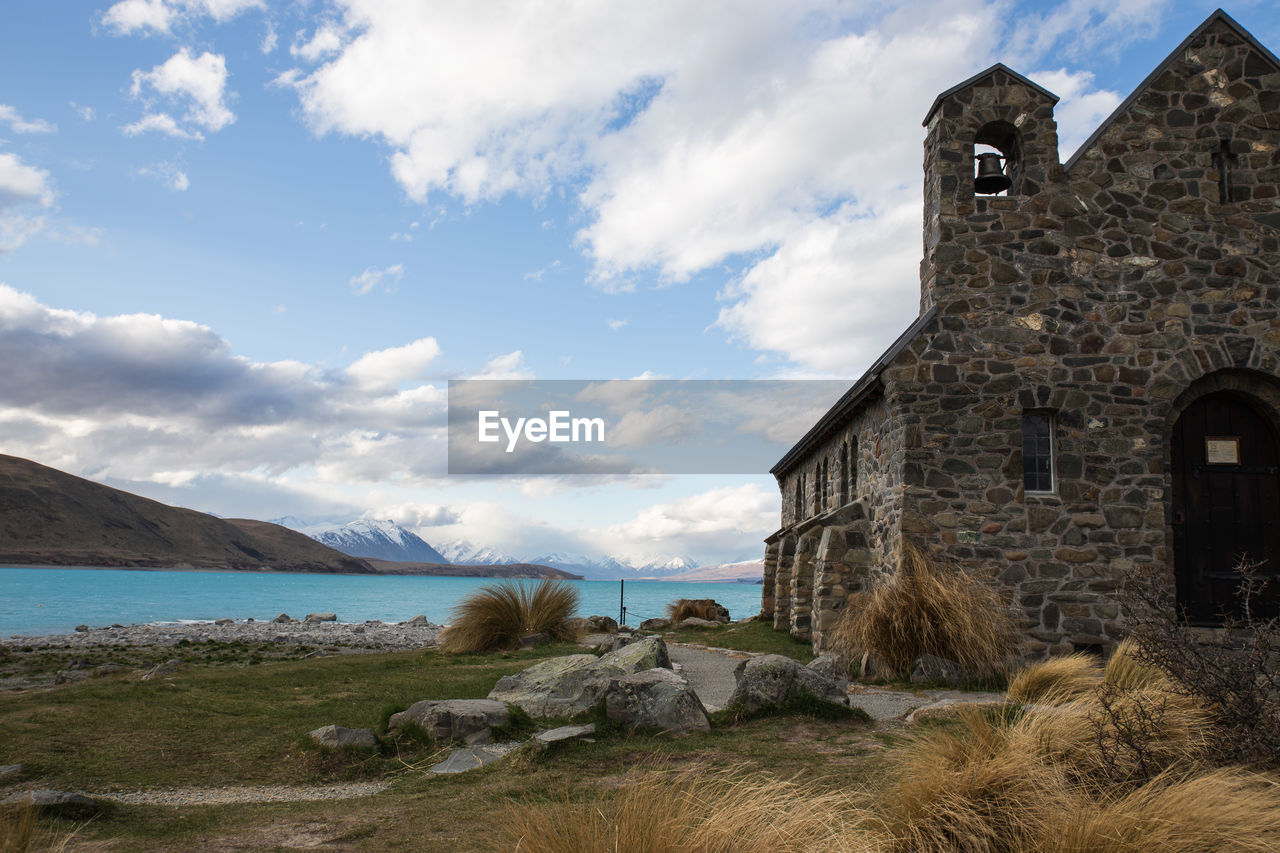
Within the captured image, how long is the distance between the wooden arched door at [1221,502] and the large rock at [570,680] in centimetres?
787

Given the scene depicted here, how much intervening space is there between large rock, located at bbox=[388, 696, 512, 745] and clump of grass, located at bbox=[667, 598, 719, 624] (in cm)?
1574

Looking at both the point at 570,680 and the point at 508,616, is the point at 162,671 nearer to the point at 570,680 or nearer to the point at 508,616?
the point at 508,616

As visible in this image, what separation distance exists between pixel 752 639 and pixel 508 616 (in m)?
4.74

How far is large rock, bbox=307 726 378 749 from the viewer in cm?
693

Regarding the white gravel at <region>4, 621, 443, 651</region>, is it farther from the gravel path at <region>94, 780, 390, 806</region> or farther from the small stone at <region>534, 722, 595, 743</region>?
the small stone at <region>534, 722, 595, 743</region>

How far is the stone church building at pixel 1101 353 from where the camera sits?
38.2 ft

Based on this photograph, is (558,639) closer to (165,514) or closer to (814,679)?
(814,679)

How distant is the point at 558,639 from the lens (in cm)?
1558

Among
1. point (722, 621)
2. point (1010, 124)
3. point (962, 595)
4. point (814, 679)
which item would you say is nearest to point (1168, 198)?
point (1010, 124)

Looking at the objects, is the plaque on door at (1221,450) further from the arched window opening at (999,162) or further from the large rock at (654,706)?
the large rock at (654,706)

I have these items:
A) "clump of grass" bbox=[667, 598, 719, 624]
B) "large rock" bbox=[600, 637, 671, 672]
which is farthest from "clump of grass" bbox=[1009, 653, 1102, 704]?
"clump of grass" bbox=[667, 598, 719, 624]

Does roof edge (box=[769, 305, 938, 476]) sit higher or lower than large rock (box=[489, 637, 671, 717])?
higher

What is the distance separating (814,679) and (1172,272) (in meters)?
8.73

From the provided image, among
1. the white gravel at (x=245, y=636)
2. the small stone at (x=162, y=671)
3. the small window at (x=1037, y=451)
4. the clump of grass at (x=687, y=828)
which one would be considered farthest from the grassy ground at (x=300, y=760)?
the white gravel at (x=245, y=636)
